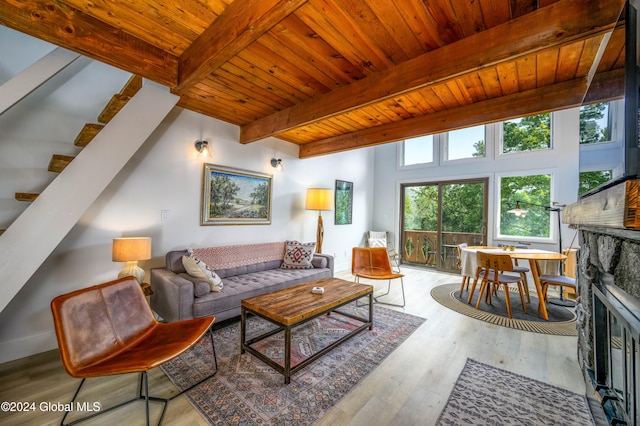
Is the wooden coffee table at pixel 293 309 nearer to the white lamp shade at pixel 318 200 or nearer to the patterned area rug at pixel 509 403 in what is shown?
the patterned area rug at pixel 509 403

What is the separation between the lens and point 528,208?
457 cm

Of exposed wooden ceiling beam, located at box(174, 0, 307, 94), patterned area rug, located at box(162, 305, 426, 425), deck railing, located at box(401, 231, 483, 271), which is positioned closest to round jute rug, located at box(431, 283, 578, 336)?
patterned area rug, located at box(162, 305, 426, 425)

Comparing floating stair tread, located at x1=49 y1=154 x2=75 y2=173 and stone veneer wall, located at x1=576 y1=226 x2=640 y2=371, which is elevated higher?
floating stair tread, located at x1=49 y1=154 x2=75 y2=173

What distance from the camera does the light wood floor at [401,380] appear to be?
1.57 meters

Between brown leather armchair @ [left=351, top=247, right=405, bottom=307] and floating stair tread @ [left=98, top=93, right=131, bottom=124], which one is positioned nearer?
floating stair tread @ [left=98, top=93, right=131, bottom=124]

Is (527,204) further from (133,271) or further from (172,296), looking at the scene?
(133,271)

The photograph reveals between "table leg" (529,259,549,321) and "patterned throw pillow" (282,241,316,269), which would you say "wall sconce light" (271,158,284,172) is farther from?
"table leg" (529,259,549,321)

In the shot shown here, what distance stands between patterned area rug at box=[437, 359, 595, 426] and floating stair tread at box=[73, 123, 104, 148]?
3349 mm

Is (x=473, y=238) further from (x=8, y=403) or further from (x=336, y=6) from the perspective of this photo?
(x=8, y=403)

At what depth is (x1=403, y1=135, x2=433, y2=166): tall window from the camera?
228 inches

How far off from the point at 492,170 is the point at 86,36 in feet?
19.4

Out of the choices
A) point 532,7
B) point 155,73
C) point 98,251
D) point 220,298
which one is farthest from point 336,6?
point 98,251

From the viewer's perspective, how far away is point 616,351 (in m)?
1.34

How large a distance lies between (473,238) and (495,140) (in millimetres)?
1961
